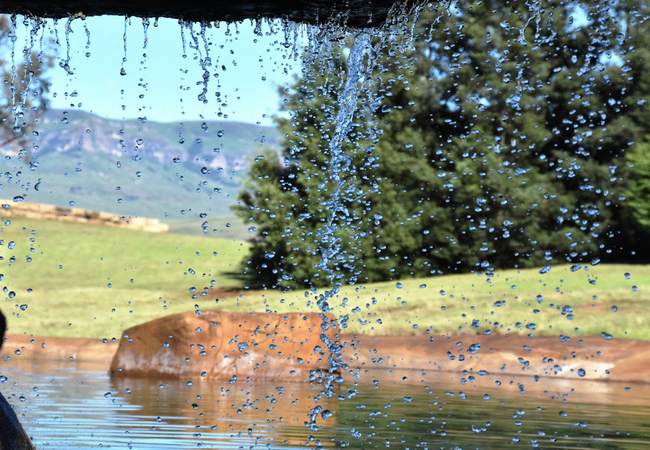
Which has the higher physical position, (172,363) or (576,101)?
(576,101)

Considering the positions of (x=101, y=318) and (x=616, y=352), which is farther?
(x=101, y=318)

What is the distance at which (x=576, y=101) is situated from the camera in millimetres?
27703

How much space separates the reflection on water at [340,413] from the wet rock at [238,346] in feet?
1.22

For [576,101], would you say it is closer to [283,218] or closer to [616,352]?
[283,218]

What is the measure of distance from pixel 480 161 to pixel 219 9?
23.2 meters

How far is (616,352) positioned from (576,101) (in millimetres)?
17578

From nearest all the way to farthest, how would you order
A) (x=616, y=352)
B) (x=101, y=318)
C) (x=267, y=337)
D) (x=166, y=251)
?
(x=267, y=337), (x=616, y=352), (x=101, y=318), (x=166, y=251)

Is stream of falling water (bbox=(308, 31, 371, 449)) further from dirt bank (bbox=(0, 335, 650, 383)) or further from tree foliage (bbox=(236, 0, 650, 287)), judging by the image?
tree foliage (bbox=(236, 0, 650, 287))

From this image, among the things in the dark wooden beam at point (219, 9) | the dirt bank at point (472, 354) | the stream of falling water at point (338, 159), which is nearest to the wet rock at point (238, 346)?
the stream of falling water at point (338, 159)

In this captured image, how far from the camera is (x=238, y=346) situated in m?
11.0

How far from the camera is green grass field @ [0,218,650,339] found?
15.6m

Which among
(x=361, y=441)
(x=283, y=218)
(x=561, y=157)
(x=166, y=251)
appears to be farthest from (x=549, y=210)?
(x=361, y=441)

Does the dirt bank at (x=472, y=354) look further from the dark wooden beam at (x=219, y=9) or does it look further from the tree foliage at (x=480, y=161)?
the tree foliage at (x=480, y=161)

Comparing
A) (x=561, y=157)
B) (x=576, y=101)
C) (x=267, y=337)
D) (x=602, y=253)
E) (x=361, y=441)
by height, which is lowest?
(x=361, y=441)
